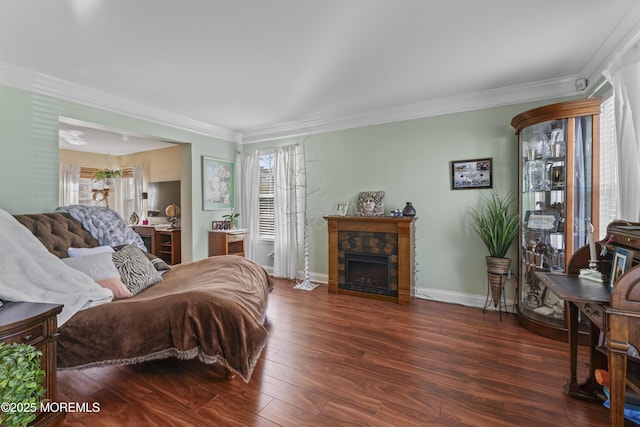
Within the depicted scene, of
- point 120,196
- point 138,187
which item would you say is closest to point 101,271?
point 138,187

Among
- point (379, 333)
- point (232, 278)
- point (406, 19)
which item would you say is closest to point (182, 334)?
point (232, 278)

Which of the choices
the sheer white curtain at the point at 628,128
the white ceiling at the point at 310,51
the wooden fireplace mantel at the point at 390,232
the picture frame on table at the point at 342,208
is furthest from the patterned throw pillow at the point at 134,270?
the sheer white curtain at the point at 628,128

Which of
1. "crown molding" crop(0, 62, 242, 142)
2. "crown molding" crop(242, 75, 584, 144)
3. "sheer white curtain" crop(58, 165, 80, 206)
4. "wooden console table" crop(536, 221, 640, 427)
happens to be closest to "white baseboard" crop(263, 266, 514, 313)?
"wooden console table" crop(536, 221, 640, 427)

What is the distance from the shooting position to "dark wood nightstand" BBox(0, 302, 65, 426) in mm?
1387

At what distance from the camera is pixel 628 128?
6.42 feet

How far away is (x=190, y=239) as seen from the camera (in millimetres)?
4496

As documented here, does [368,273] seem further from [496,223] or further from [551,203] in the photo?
[551,203]

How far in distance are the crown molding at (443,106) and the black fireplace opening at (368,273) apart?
1861 millimetres

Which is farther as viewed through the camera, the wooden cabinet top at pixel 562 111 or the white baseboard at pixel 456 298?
the white baseboard at pixel 456 298

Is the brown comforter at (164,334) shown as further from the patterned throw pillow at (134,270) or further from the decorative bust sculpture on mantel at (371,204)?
the decorative bust sculpture on mantel at (371,204)

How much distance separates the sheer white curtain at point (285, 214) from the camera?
15.2 ft

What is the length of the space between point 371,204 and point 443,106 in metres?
1.50

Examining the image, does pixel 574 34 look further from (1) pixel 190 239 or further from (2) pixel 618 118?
(1) pixel 190 239

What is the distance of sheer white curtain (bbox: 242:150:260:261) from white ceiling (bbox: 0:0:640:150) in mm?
1331
